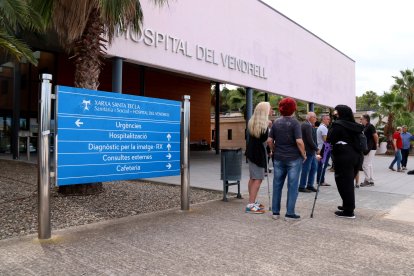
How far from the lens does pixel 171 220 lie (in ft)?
17.8

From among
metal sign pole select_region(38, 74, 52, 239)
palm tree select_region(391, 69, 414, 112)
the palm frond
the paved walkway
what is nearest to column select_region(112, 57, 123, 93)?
the palm frond

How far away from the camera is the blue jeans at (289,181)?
5477 mm

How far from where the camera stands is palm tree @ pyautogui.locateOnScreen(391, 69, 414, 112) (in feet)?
114

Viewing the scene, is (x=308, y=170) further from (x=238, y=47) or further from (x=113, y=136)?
(x=238, y=47)

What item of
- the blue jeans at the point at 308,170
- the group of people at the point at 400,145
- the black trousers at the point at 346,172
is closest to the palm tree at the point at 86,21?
the black trousers at the point at 346,172

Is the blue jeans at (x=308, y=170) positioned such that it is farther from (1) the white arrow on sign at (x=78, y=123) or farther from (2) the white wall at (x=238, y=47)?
(2) the white wall at (x=238, y=47)

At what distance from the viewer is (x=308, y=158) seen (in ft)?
27.2

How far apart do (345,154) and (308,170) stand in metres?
2.52

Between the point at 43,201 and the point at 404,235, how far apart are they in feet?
15.1

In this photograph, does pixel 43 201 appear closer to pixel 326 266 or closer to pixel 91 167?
pixel 91 167

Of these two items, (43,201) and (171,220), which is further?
(171,220)

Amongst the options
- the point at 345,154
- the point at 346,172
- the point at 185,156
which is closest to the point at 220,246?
the point at 185,156

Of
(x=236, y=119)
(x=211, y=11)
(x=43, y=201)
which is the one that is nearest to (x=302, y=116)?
(x=236, y=119)

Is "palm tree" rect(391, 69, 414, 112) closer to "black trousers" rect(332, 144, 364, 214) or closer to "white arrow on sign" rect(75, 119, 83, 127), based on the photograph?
"black trousers" rect(332, 144, 364, 214)
